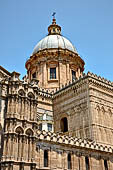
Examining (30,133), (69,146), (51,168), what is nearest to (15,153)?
(30,133)

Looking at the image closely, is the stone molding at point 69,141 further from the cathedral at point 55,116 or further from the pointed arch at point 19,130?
the pointed arch at point 19,130

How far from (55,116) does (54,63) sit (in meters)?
12.6

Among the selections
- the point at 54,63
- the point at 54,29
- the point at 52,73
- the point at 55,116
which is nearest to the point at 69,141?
the point at 55,116

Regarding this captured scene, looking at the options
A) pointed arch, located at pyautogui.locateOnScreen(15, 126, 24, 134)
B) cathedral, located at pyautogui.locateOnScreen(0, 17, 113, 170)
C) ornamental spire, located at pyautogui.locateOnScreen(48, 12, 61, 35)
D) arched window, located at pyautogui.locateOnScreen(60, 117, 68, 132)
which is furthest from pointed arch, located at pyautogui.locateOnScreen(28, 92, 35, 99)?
ornamental spire, located at pyautogui.locateOnScreen(48, 12, 61, 35)

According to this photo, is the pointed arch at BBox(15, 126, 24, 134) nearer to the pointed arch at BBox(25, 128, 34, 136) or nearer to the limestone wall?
the pointed arch at BBox(25, 128, 34, 136)

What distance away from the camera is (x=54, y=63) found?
44500 mm

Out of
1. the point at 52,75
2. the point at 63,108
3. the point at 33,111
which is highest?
the point at 52,75

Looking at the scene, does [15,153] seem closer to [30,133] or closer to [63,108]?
[30,133]

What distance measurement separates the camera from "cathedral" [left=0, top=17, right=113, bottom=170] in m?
20.9

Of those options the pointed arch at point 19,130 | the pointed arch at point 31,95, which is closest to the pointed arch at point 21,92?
the pointed arch at point 31,95

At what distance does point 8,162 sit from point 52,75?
1040 inches

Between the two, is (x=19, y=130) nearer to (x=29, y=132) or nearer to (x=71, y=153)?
(x=29, y=132)

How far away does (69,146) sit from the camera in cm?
2438

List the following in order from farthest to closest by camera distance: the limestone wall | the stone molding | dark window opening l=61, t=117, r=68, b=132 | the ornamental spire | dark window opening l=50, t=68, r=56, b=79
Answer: the ornamental spire
dark window opening l=50, t=68, r=56, b=79
dark window opening l=61, t=117, r=68, b=132
the stone molding
the limestone wall
